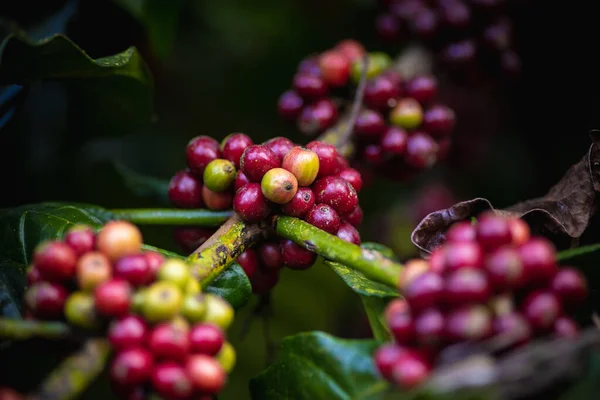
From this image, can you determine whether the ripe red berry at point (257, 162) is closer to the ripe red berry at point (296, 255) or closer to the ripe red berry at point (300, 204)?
the ripe red berry at point (300, 204)

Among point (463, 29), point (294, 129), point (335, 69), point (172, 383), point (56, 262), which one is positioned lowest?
point (294, 129)

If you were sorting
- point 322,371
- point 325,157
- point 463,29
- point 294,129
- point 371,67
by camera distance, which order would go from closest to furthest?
point 322,371 < point 325,157 < point 371,67 < point 463,29 < point 294,129

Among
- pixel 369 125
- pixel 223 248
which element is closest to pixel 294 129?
pixel 369 125

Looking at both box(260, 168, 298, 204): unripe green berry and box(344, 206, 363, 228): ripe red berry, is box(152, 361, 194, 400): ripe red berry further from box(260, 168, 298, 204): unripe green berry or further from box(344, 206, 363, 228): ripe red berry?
box(344, 206, 363, 228): ripe red berry

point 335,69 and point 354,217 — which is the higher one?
point 335,69

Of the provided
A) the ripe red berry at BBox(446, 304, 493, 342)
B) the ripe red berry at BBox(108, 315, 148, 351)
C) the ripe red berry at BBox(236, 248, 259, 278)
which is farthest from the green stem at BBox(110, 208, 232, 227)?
the ripe red berry at BBox(446, 304, 493, 342)

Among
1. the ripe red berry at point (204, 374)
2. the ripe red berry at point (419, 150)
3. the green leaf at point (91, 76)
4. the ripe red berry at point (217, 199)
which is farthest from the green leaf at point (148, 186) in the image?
the ripe red berry at point (204, 374)

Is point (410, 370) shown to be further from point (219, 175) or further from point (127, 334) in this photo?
point (219, 175)

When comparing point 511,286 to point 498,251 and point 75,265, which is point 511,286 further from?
point 75,265
